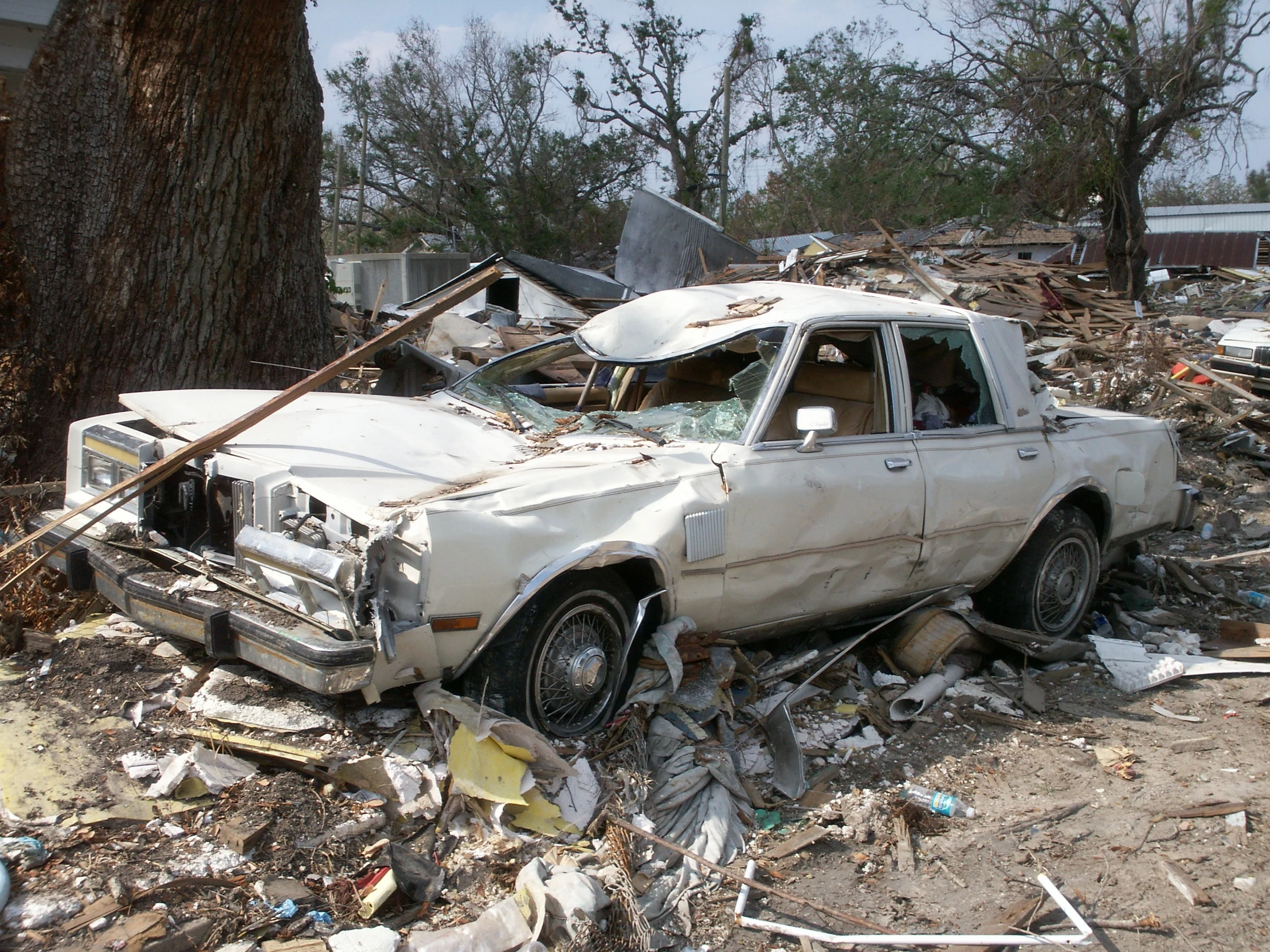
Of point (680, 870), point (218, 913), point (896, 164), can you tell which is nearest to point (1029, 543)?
point (680, 870)

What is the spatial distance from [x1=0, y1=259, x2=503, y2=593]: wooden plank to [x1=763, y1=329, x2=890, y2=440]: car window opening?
1.48m

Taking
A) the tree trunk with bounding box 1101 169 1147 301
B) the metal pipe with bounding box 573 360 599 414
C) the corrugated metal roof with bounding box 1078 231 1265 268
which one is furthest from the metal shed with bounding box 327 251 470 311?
the corrugated metal roof with bounding box 1078 231 1265 268

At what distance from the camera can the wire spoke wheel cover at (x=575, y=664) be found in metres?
3.53

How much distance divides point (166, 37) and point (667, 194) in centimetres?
3203

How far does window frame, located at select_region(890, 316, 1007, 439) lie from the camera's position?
15.2ft

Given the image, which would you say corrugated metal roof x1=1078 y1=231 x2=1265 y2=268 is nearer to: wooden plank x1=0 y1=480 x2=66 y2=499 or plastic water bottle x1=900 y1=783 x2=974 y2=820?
plastic water bottle x1=900 y1=783 x2=974 y2=820

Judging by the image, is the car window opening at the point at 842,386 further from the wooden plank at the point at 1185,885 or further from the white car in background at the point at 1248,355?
the white car in background at the point at 1248,355

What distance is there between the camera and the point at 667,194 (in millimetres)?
36688

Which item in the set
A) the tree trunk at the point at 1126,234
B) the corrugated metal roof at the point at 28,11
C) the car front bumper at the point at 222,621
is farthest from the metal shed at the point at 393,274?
the car front bumper at the point at 222,621

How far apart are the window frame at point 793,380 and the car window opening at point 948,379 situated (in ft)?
0.89

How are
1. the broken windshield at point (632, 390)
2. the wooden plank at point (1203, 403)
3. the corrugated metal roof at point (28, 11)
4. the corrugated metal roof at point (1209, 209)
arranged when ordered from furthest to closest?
1. the corrugated metal roof at point (1209, 209)
2. the wooden plank at point (1203, 403)
3. the corrugated metal roof at point (28, 11)
4. the broken windshield at point (632, 390)

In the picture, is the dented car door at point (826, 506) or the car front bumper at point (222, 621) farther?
the dented car door at point (826, 506)

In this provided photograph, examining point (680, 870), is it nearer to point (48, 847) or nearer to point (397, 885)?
point (397, 885)

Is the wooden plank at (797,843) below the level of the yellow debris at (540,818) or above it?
below
